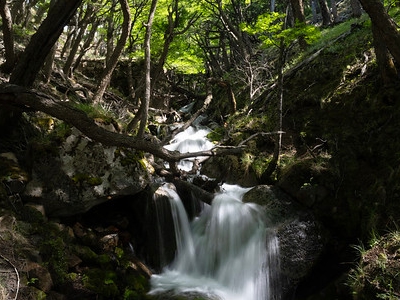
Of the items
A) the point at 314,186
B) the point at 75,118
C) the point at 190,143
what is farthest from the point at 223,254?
the point at 190,143

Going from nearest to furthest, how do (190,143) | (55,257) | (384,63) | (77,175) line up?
(55,257) → (77,175) → (384,63) → (190,143)

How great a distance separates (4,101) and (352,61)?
894cm

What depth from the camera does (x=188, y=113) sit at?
2033 cm

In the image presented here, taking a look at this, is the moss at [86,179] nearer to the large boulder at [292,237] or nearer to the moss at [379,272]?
the large boulder at [292,237]

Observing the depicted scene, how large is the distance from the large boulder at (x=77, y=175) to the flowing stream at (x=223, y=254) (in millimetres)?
1778

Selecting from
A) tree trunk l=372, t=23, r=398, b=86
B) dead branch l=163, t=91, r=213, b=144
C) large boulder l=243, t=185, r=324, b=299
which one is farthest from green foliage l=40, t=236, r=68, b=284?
tree trunk l=372, t=23, r=398, b=86

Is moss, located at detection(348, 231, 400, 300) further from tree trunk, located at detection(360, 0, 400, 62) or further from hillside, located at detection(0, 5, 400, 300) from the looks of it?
tree trunk, located at detection(360, 0, 400, 62)

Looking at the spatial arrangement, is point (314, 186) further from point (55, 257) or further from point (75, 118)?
point (55, 257)

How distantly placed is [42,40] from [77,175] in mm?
2639

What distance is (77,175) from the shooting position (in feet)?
20.9

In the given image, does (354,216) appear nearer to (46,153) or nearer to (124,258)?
(124,258)

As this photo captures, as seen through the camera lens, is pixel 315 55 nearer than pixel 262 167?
No

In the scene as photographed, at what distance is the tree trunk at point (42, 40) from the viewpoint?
5578 millimetres

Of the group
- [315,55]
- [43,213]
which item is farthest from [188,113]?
[43,213]
